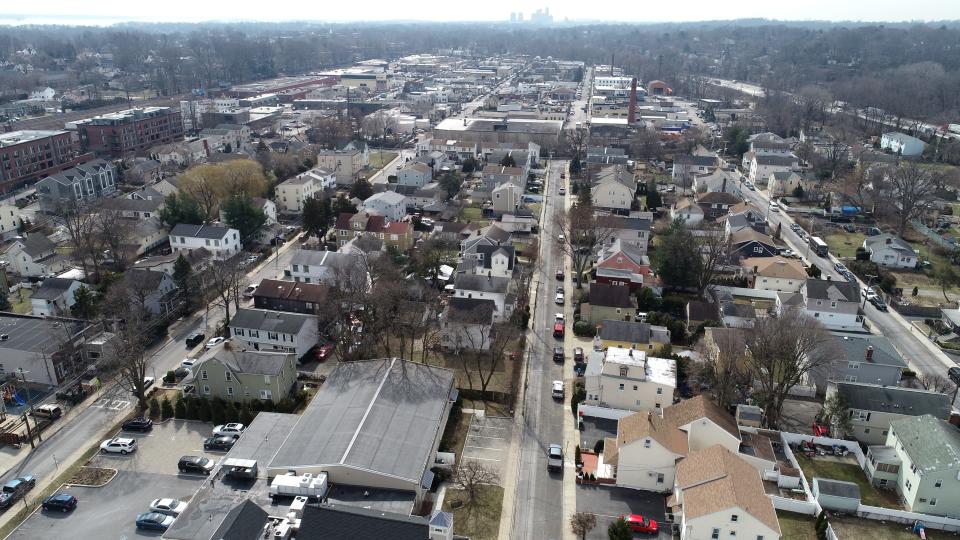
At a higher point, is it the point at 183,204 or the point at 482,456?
the point at 183,204

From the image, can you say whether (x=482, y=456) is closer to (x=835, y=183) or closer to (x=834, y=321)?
(x=834, y=321)

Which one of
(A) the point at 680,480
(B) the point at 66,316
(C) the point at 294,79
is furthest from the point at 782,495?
(C) the point at 294,79

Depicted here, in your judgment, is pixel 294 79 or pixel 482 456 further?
pixel 294 79

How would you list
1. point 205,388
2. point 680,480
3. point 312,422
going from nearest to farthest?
1. point 680,480
2. point 312,422
3. point 205,388

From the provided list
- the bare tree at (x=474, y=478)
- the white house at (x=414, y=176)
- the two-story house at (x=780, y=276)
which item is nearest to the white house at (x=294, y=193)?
the white house at (x=414, y=176)

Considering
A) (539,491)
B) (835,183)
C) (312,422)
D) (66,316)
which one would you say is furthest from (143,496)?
(835,183)

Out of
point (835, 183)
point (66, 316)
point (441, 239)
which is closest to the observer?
point (66, 316)

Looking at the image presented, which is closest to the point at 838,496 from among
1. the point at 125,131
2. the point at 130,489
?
the point at 130,489
